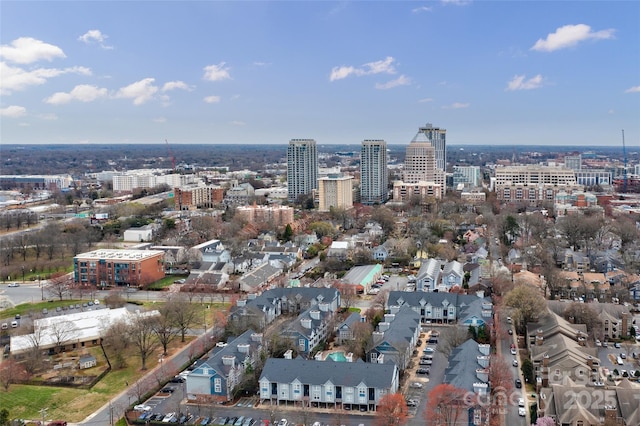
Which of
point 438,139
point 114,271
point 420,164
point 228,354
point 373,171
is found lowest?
point 228,354

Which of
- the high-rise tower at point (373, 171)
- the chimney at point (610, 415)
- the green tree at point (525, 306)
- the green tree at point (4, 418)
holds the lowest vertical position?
the green tree at point (4, 418)

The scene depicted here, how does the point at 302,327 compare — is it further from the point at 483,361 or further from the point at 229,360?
the point at 483,361

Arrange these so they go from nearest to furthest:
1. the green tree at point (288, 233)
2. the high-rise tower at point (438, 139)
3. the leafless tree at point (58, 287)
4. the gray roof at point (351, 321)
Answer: the gray roof at point (351, 321) → the leafless tree at point (58, 287) → the green tree at point (288, 233) → the high-rise tower at point (438, 139)

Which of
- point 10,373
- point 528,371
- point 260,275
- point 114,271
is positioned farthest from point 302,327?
point 114,271

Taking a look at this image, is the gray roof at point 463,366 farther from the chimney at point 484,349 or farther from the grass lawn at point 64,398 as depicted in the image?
the grass lawn at point 64,398

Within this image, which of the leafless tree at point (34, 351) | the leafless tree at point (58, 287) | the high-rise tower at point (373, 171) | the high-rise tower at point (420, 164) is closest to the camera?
the leafless tree at point (34, 351)

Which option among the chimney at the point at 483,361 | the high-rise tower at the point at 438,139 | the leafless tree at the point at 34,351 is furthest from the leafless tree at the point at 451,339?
the high-rise tower at the point at 438,139

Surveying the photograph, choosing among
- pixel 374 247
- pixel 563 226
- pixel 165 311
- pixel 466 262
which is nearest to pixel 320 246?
pixel 374 247
